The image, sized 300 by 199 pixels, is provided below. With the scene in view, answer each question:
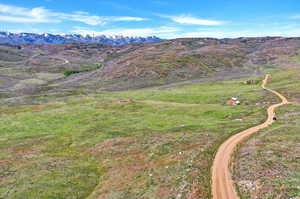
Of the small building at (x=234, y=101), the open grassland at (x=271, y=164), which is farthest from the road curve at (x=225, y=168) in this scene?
the small building at (x=234, y=101)

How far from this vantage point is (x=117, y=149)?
4956cm

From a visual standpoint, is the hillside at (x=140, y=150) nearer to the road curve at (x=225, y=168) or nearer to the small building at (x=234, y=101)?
the road curve at (x=225, y=168)

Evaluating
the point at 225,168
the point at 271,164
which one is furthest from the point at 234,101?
Result: the point at 225,168

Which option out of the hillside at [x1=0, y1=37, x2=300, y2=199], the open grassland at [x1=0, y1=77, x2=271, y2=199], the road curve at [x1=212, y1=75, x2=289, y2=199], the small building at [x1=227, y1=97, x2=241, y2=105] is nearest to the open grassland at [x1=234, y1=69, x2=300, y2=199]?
the hillside at [x1=0, y1=37, x2=300, y2=199]

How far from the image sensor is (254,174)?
1211 inches

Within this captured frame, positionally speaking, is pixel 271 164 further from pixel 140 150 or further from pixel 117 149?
pixel 117 149

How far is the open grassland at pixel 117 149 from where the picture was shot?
1337 inches

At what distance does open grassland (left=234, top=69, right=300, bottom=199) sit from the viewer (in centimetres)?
2683

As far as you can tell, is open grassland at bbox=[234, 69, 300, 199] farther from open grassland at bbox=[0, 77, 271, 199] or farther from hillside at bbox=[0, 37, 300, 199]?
open grassland at bbox=[0, 77, 271, 199]

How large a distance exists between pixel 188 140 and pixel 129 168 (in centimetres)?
1366

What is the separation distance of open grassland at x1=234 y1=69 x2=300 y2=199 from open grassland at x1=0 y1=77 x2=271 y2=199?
4562mm

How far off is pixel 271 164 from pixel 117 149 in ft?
92.9

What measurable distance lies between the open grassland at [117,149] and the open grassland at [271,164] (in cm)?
456

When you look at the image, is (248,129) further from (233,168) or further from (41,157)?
(41,157)
